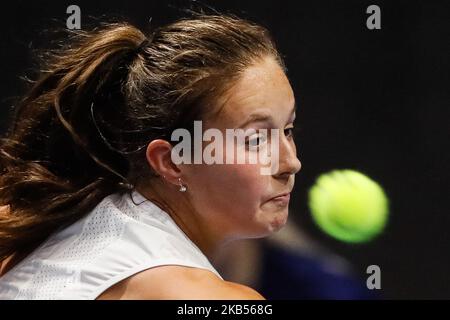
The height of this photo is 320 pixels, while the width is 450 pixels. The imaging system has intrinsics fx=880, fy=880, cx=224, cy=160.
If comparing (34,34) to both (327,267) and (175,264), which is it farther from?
(175,264)

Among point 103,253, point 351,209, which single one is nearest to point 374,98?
point 351,209

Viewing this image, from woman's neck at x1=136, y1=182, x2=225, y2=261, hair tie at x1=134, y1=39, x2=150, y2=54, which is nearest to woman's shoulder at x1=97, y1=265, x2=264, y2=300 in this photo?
woman's neck at x1=136, y1=182, x2=225, y2=261

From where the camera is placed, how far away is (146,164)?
1382mm

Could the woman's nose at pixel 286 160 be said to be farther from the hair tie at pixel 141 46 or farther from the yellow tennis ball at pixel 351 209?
the yellow tennis ball at pixel 351 209

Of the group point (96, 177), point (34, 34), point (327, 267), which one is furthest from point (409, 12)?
point (96, 177)

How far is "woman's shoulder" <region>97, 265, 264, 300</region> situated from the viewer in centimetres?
117

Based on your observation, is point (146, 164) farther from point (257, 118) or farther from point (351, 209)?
point (351, 209)

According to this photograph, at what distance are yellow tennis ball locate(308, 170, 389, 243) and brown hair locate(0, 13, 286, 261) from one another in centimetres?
99

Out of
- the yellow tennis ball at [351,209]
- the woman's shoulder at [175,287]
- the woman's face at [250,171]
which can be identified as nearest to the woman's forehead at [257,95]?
the woman's face at [250,171]

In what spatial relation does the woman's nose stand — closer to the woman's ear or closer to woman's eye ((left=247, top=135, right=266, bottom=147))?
woman's eye ((left=247, top=135, right=266, bottom=147))

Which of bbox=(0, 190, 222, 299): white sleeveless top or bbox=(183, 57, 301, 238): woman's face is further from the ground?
bbox=(183, 57, 301, 238): woman's face

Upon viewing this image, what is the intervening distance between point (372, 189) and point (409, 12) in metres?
0.54

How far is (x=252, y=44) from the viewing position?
1.41m

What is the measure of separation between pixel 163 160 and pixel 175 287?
25 centimetres
